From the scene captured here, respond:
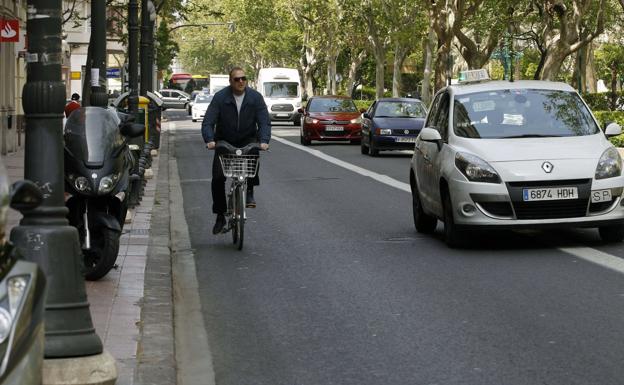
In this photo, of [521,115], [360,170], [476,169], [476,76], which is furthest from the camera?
[360,170]

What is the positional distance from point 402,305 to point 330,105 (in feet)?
105

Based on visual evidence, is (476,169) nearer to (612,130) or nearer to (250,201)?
(612,130)

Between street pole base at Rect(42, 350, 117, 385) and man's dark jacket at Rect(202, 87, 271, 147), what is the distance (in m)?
7.01

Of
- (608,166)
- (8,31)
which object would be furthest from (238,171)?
(8,31)

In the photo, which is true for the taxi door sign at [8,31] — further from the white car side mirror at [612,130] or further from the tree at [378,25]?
the tree at [378,25]

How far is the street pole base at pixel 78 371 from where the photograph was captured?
20.1 feet

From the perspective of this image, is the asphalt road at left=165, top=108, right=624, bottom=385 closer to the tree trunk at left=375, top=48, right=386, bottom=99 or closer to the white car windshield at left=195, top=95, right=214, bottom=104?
the tree trunk at left=375, top=48, right=386, bottom=99

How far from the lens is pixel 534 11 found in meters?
53.6

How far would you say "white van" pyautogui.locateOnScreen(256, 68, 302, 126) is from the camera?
63938 millimetres

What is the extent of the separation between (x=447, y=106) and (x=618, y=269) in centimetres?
353

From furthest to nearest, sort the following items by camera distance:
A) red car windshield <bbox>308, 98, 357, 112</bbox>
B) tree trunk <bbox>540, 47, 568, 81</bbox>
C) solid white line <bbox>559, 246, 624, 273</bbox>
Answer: red car windshield <bbox>308, 98, 357, 112</bbox> → tree trunk <bbox>540, 47, 568, 81</bbox> → solid white line <bbox>559, 246, 624, 273</bbox>

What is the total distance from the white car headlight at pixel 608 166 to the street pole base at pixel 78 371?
6946 mm

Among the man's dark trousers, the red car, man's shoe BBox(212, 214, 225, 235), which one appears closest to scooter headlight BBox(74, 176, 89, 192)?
the man's dark trousers

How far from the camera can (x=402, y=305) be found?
30.3 ft
